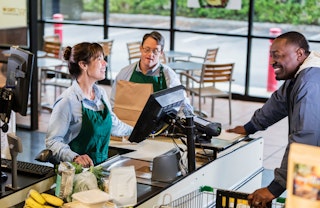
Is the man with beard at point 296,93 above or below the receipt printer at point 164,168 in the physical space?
above

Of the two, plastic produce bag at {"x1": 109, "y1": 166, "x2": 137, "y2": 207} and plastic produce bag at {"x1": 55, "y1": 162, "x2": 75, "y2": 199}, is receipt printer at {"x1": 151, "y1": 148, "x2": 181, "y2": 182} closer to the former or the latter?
plastic produce bag at {"x1": 109, "y1": 166, "x2": 137, "y2": 207}

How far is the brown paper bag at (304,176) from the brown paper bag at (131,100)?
307 centimetres

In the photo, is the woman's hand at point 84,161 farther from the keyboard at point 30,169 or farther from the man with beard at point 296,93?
the man with beard at point 296,93

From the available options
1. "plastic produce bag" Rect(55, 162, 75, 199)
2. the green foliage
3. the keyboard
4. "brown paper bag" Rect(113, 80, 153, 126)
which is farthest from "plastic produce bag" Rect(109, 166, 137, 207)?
the green foliage

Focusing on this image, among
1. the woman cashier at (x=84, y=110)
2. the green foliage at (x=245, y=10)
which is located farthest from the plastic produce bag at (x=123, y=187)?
the green foliage at (x=245, y=10)

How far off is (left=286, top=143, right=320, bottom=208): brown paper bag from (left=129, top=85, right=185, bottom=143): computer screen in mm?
1800

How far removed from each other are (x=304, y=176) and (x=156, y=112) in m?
1.85

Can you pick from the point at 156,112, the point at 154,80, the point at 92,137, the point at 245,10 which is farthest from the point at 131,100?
the point at 245,10

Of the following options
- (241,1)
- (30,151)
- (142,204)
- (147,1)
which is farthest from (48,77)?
(142,204)

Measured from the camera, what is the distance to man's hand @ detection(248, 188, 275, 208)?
10.9ft

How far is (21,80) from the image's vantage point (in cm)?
388

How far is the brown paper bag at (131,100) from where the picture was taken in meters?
4.88

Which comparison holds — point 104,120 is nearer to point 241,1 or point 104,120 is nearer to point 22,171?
point 22,171

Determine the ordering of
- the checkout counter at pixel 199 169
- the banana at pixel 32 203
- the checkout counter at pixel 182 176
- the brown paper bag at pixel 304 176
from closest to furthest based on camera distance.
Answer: the brown paper bag at pixel 304 176 < the banana at pixel 32 203 < the checkout counter at pixel 182 176 < the checkout counter at pixel 199 169
